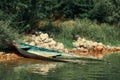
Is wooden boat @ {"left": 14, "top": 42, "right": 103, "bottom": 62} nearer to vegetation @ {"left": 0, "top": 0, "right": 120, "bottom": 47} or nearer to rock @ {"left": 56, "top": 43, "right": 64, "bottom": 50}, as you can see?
vegetation @ {"left": 0, "top": 0, "right": 120, "bottom": 47}

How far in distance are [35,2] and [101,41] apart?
20.4 ft

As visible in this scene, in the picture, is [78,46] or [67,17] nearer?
[78,46]

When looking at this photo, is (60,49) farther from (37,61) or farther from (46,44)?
(37,61)

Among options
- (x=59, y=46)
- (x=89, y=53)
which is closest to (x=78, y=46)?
(x=89, y=53)

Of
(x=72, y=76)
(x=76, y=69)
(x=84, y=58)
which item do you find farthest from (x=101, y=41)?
(x=72, y=76)

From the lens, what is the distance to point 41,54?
2766cm

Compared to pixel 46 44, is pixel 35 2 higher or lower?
higher

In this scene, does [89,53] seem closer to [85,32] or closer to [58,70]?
[85,32]

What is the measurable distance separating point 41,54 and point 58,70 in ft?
18.3

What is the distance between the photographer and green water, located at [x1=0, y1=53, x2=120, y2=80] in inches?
780

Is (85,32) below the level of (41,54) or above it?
above

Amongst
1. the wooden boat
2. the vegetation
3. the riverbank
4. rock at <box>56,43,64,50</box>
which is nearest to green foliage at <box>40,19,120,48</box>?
the vegetation

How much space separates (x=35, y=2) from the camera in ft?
112

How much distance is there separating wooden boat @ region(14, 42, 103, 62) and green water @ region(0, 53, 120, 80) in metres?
0.83
